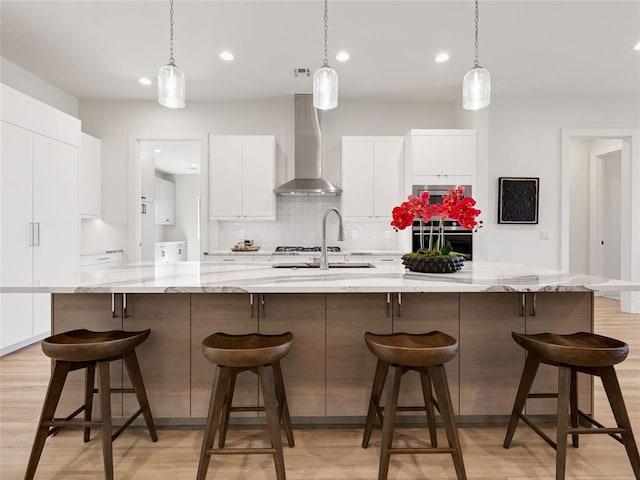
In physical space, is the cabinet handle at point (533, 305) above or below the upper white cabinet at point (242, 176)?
→ below

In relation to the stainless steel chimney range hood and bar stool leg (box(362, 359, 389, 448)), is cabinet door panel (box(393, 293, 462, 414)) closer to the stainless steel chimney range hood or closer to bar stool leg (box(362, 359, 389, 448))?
bar stool leg (box(362, 359, 389, 448))

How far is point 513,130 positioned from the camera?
5039 mm

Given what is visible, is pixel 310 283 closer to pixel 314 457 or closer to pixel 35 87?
pixel 314 457

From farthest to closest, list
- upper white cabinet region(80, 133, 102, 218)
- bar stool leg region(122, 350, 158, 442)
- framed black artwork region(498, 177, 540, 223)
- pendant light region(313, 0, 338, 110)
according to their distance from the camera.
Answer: framed black artwork region(498, 177, 540, 223) → upper white cabinet region(80, 133, 102, 218) → pendant light region(313, 0, 338, 110) → bar stool leg region(122, 350, 158, 442)

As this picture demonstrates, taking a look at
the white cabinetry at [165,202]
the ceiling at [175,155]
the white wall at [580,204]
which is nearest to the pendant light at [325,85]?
the ceiling at [175,155]

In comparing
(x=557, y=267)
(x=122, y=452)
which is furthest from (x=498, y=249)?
(x=122, y=452)

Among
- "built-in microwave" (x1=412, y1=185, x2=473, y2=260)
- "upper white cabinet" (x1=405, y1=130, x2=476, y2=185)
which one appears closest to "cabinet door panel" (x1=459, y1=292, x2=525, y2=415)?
"built-in microwave" (x1=412, y1=185, x2=473, y2=260)

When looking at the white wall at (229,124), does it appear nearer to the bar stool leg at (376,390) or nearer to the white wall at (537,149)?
the white wall at (537,149)

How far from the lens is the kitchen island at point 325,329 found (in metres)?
2.14

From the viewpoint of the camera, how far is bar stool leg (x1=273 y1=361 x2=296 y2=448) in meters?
1.96

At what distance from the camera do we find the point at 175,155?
25.0 feet

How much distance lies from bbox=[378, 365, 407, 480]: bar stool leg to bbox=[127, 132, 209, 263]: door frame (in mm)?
3917

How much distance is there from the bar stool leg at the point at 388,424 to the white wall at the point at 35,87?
15.8 ft

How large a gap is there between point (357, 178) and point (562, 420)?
360cm
